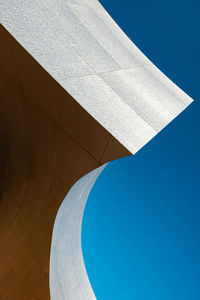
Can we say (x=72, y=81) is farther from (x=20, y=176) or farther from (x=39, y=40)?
(x=20, y=176)

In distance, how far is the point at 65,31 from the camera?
16.4 feet

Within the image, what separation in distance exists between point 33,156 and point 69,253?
2.79 meters

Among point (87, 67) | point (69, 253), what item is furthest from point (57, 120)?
point (69, 253)

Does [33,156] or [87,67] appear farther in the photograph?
[33,156]

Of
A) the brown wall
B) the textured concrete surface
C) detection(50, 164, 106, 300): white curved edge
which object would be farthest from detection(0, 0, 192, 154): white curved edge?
detection(50, 164, 106, 300): white curved edge

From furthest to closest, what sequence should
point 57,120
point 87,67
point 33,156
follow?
point 33,156 → point 57,120 → point 87,67

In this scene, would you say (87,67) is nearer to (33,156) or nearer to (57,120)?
(57,120)

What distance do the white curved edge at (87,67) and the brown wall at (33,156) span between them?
0.42ft

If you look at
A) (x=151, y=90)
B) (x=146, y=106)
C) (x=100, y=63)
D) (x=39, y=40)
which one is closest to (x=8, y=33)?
(x=39, y=40)

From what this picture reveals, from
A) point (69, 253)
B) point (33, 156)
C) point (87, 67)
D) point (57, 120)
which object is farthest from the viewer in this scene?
point (69, 253)

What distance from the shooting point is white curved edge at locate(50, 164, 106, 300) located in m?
7.30

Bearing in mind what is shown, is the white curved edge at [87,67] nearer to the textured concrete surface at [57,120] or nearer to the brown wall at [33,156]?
the textured concrete surface at [57,120]

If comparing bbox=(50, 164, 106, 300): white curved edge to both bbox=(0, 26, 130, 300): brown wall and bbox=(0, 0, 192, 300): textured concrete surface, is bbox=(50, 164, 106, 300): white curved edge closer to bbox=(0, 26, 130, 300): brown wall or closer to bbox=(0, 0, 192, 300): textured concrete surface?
bbox=(0, 0, 192, 300): textured concrete surface

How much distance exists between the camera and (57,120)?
5465 mm
